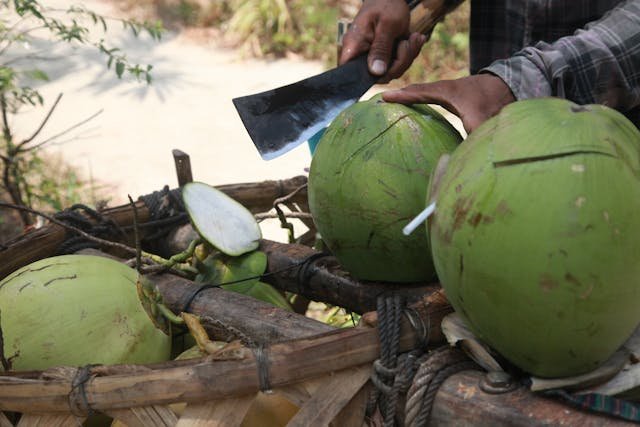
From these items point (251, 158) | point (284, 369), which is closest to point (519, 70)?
point (284, 369)

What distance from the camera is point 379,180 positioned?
1.47m

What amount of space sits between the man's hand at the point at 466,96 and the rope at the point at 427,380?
0.45 meters

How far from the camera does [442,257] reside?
117 cm

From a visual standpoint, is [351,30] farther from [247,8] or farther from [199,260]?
[247,8]

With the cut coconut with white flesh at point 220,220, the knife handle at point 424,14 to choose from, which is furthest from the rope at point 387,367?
the knife handle at point 424,14

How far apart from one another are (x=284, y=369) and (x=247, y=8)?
765cm

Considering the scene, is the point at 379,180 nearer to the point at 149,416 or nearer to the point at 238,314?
the point at 238,314

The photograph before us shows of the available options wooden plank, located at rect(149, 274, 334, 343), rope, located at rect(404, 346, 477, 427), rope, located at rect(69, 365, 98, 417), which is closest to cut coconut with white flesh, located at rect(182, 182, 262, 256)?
wooden plank, located at rect(149, 274, 334, 343)

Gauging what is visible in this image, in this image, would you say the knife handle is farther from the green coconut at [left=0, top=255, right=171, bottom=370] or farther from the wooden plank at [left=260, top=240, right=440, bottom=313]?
the green coconut at [left=0, top=255, right=171, bottom=370]

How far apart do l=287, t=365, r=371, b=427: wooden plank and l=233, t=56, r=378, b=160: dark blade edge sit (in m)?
0.61

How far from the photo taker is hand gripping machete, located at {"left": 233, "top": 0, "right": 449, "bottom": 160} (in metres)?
1.71

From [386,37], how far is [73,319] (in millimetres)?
1051

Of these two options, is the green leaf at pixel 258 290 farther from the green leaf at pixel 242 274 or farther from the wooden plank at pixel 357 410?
the wooden plank at pixel 357 410

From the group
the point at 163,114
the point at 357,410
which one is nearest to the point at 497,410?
the point at 357,410
